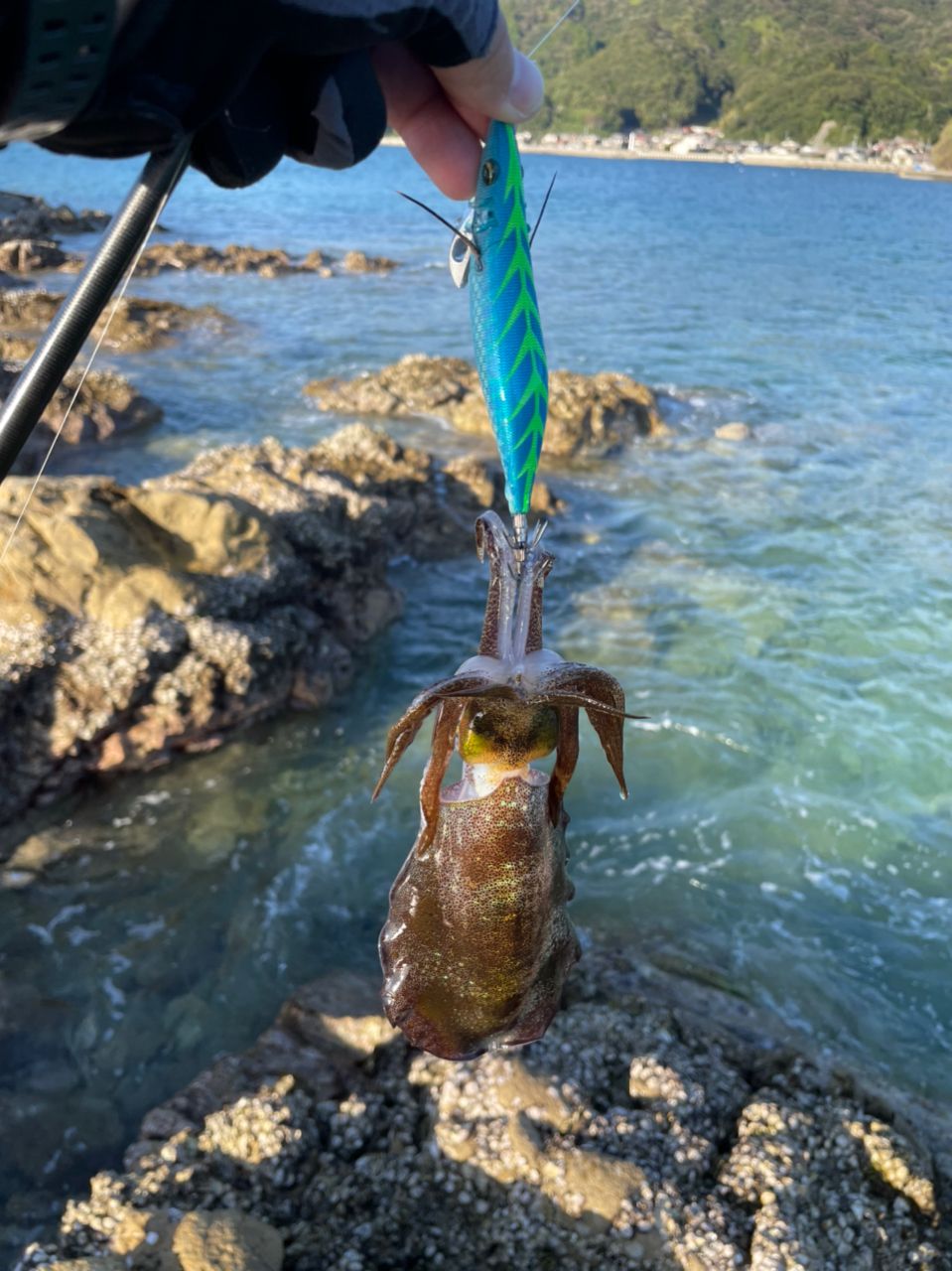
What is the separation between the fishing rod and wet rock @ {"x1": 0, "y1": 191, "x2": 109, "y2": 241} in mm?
29651

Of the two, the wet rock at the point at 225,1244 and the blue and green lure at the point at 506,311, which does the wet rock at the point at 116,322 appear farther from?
the wet rock at the point at 225,1244

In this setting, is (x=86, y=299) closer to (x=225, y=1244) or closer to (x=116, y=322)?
(x=225, y=1244)

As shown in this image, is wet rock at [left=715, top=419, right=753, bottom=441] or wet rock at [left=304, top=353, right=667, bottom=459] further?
wet rock at [left=715, top=419, right=753, bottom=441]

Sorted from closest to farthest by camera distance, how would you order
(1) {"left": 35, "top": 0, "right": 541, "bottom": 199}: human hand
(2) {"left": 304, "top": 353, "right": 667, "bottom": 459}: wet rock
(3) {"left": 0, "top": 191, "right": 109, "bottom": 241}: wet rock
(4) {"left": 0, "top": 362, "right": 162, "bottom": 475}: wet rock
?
1. (1) {"left": 35, "top": 0, "right": 541, "bottom": 199}: human hand
2. (4) {"left": 0, "top": 362, "right": 162, "bottom": 475}: wet rock
3. (2) {"left": 304, "top": 353, "right": 667, "bottom": 459}: wet rock
4. (3) {"left": 0, "top": 191, "right": 109, "bottom": 241}: wet rock

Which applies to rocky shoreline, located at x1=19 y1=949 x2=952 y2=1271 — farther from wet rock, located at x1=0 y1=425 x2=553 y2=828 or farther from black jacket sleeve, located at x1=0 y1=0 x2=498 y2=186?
black jacket sleeve, located at x1=0 y1=0 x2=498 y2=186

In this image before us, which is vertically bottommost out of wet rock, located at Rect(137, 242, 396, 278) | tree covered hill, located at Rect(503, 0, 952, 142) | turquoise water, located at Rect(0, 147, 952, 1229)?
turquoise water, located at Rect(0, 147, 952, 1229)

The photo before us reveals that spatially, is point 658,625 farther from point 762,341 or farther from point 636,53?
point 636,53

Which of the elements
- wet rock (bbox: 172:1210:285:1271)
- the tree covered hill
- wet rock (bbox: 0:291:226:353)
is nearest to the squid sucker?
wet rock (bbox: 172:1210:285:1271)

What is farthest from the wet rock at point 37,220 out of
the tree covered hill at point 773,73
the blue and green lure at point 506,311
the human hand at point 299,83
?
the tree covered hill at point 773,73

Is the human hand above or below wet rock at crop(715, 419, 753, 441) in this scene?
above

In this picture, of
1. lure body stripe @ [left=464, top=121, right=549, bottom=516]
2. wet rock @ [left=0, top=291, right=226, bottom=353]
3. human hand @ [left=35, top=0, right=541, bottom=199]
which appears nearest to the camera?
human hand @ [left=35, top=0, right=541, bottom=199]

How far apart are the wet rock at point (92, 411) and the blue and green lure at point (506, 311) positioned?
967cm

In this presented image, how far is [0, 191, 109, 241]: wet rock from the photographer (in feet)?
90.4

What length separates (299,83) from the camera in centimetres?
201
